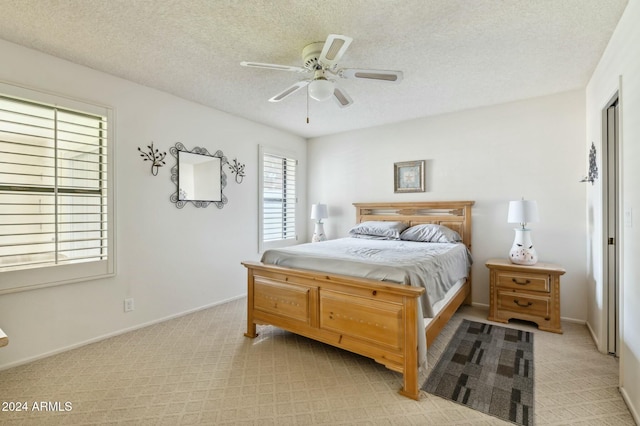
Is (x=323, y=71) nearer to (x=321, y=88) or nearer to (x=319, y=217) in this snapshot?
(x=321, y=88)

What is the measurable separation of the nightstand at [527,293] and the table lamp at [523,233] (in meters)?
0.08

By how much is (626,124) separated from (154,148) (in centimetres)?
416

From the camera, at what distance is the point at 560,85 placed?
129 inches

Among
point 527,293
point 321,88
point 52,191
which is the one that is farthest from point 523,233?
point 52,191

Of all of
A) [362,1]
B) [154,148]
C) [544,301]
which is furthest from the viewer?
[154,148]

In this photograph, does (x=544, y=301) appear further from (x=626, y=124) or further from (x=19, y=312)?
(x=19, y=312)

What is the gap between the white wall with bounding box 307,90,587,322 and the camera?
3.44 m

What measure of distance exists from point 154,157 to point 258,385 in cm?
266

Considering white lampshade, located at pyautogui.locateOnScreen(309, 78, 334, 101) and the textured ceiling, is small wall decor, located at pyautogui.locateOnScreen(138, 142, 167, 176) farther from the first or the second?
white lampshade, located at pyautogui.locateOnScreen(309, 78, 334, 101)

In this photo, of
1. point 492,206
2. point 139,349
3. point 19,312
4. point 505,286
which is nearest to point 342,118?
point 492,206

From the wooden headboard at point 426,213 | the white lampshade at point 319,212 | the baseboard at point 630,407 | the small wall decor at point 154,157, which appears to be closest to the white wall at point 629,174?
the baseboard at point 630,407

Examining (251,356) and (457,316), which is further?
(457,316)

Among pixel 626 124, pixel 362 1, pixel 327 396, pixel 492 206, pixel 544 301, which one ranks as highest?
pixel 362 1

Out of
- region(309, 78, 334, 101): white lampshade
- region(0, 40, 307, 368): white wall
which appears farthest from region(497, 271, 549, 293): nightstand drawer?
region(0, 40, 307, 368): white wall
